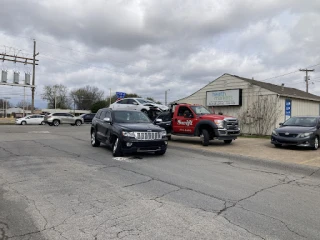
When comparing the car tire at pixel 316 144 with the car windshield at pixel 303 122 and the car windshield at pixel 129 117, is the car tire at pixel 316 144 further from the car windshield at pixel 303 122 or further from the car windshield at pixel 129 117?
the car windshield at pixel 129 117

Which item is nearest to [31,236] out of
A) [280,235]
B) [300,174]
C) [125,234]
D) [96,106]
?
[125,234]

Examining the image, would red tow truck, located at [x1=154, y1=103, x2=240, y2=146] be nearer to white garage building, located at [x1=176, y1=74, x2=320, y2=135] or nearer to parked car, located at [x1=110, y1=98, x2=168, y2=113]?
parked car, located at [x1=110, y1=98, x2=168, y2=113]

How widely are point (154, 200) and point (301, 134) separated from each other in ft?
30.3

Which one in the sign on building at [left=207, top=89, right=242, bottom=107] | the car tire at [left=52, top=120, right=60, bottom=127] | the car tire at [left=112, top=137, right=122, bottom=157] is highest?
the sign on building at [left=207, top=89, right=242, bottom=107]

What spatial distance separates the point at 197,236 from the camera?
365 centimetres

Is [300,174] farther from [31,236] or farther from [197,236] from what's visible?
[31,236]

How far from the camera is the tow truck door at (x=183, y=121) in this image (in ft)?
45.5

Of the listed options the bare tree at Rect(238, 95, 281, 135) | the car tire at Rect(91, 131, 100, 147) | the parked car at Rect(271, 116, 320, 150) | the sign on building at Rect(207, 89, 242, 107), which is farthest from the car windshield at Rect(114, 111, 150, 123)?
the sign on building at Rect(207, 89, 242, 107)

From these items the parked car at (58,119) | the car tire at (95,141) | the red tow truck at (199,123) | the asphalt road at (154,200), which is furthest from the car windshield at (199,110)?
the parked car at (58,119)

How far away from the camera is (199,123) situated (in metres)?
13.4

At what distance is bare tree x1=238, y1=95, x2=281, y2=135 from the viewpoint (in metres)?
20.0

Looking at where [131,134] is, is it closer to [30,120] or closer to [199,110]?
[199,110]

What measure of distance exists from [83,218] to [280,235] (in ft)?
9.17

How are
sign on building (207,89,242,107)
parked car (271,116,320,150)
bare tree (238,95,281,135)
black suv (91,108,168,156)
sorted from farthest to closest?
sign on building (207,89,242,107) → bare tree (238,95,281,135) → parked car (271,116,320,150) → black suv (91,108,168,156)
